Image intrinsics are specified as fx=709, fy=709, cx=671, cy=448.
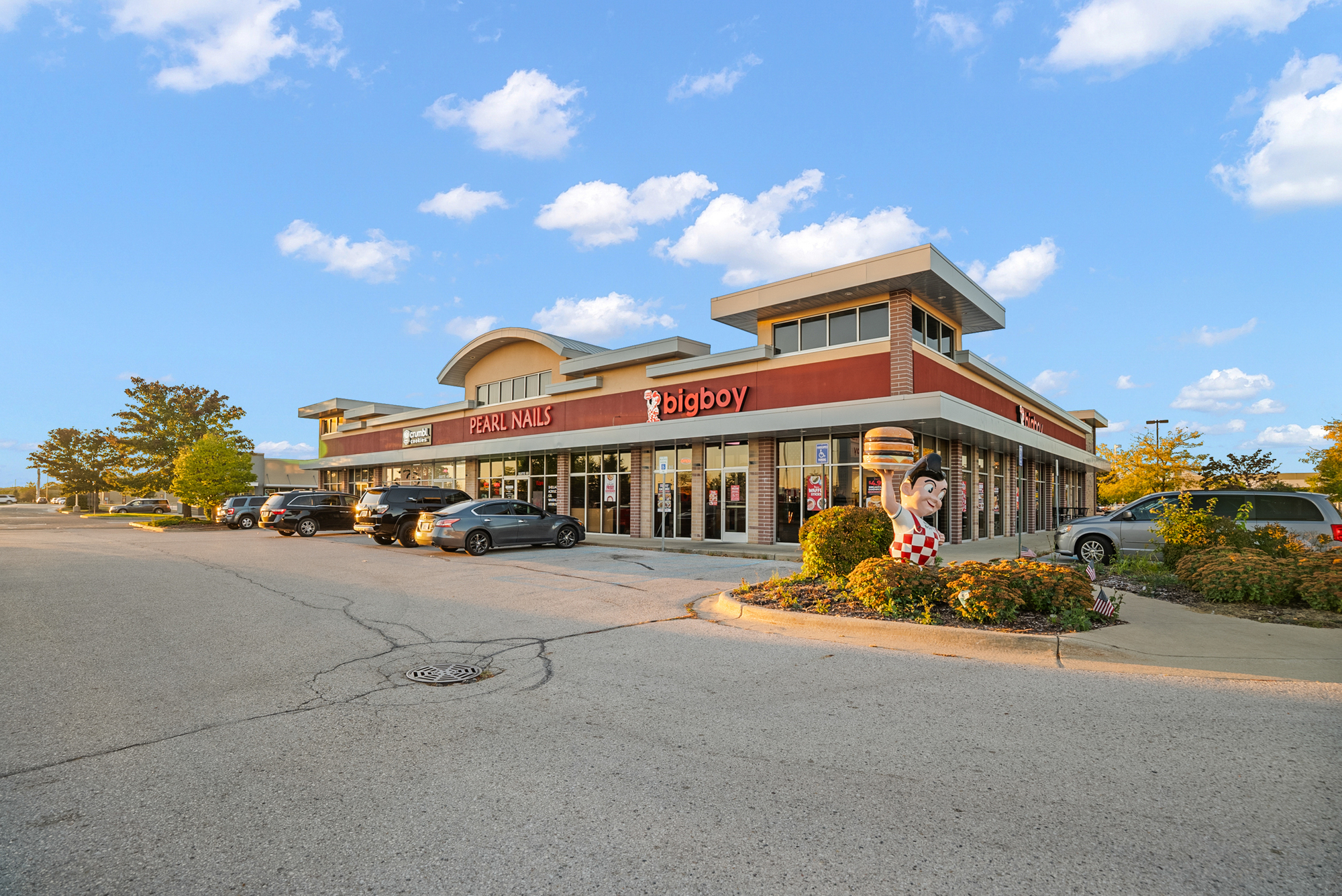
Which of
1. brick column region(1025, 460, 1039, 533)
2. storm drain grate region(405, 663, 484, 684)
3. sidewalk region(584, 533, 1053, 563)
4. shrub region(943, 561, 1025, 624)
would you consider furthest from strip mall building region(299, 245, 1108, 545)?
storm drain grate region(405, 663, 484, 684)

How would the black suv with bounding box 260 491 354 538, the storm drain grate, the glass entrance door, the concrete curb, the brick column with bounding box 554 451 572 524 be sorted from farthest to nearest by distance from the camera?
the brick column with bounding box 554 451 572 524
the black suv with bounding box 260 491 354 538
the glass entrance door
the concrete curb
the storm drain grate

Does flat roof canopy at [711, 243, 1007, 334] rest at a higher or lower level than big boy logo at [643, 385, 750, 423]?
higher

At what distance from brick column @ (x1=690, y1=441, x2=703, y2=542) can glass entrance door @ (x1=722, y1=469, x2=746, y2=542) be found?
2.92 feet

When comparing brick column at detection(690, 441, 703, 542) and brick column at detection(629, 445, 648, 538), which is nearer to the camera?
brick column at detection(690, 441, 703, 542)

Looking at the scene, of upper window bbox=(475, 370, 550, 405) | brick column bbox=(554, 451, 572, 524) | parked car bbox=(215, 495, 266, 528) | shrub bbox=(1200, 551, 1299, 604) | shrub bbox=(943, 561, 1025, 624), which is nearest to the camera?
shrub bbox=(943, 561, 1025, 624)

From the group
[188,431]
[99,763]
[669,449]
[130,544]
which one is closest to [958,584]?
[99,763]

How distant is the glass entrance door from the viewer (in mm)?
22141

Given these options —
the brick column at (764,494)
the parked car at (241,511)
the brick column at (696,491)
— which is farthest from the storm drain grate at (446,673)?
the parked car at (241,511)

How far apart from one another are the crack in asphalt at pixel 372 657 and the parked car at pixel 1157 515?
10052mm

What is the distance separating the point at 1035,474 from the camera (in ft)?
104

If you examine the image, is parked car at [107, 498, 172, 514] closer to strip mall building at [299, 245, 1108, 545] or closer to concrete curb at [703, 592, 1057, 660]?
strip mall building at [299, 245, 1108, 545]

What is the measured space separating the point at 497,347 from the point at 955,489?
21.6m

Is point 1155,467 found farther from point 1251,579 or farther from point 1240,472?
point 1251,579

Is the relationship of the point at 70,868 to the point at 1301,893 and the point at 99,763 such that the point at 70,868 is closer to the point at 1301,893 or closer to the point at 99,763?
the point at 99,763
